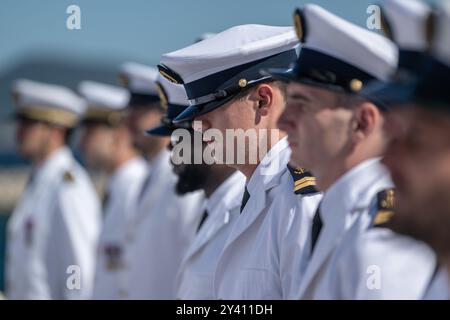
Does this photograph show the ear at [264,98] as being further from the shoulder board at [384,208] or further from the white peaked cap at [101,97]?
the white peaked cap at [101,97]

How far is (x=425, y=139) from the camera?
230 centimetres

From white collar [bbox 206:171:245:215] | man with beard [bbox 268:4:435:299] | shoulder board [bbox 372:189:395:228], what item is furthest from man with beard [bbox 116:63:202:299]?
shoulder board [bbox 372:189:395:228]

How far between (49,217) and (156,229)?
151 centimetres

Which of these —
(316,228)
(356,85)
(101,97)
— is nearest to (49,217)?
(101,97)

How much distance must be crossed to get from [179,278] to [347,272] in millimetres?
1773

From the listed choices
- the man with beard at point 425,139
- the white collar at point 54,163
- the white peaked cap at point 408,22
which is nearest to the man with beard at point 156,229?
the white collar at point 54,163

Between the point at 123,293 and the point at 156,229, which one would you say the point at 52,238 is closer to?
the point at 123,293

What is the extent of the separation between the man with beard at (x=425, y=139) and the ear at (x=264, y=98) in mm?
1418

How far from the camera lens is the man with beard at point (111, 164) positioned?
713 centimetres

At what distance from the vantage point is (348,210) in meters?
2.81

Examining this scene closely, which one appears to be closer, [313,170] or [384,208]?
[384,208]

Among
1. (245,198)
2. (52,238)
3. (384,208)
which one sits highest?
(384,208)

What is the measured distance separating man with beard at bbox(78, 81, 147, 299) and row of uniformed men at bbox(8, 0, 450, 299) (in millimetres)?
678
